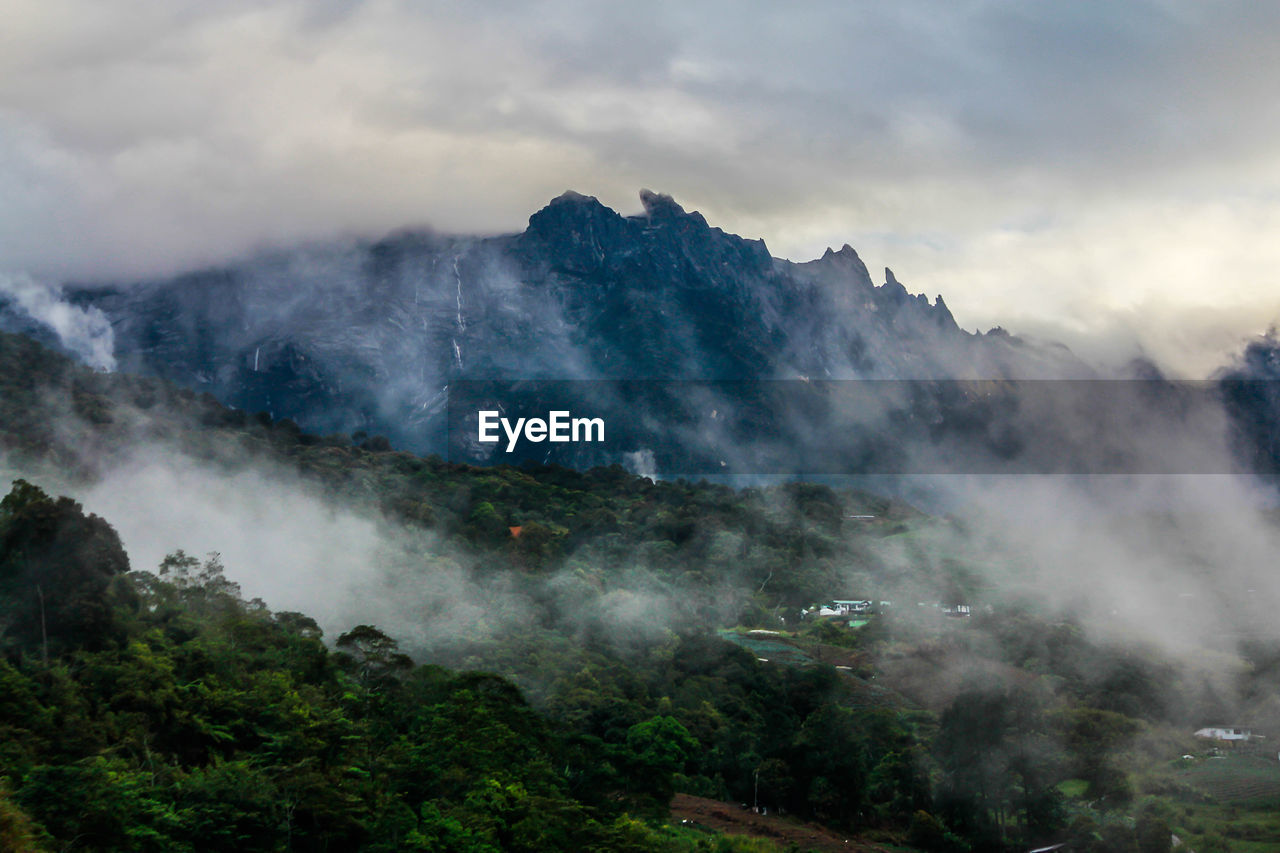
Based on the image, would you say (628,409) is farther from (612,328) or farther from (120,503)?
(120,503)

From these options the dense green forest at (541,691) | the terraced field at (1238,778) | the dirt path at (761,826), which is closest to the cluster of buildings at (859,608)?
the dense green forest at (541,691)

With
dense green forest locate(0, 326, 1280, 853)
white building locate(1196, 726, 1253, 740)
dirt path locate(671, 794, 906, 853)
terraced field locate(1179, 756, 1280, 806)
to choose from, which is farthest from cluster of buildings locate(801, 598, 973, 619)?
dirt path locate(671, 794, 906, 853)

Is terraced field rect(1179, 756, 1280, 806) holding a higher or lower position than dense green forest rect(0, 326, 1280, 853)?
lower

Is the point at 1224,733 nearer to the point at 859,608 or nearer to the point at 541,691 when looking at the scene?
the point at 859,608

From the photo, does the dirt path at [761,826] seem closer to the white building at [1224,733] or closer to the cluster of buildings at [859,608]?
the white building at [1224,733]

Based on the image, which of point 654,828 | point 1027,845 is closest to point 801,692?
point 1027,845

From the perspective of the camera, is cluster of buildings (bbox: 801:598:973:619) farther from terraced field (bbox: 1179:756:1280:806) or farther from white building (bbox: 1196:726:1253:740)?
terraced field (bbox: 1179:756:1280:806)

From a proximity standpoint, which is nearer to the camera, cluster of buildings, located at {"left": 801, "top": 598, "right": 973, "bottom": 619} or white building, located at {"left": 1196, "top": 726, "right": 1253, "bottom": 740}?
white building, located at {"left": 1196, "top": 726, "right": 1253, "bottom": 740}
